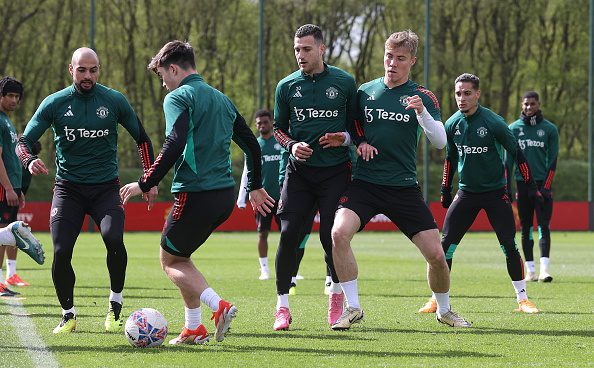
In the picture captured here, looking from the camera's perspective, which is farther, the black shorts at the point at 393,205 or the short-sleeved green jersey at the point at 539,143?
the short-sleeved green jersey at the point at 539,143

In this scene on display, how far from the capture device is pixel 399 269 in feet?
63.4

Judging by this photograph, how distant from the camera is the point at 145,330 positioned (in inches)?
332

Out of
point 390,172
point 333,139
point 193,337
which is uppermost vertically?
point 333,139

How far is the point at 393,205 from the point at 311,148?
85 centimetres

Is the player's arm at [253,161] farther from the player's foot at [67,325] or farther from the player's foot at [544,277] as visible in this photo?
the player's foot at [544,277]

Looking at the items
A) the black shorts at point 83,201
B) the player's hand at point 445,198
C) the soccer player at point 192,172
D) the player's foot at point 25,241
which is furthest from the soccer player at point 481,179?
the player's foot at point 25,241

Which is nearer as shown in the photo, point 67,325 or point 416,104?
point 416,104

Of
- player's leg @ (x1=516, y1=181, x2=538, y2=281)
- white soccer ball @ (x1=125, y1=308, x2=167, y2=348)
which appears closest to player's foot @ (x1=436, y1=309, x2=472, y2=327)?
white soccer ball @ (x1=125, y1=308, x2=167, y2=348)

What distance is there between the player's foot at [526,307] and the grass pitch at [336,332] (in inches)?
5.8

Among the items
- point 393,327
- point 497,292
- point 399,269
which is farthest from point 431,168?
point 393,327

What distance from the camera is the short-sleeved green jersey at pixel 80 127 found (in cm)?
966

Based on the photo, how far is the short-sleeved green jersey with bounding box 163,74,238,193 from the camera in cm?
833

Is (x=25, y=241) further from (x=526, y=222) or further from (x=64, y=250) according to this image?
(x=526, y=222)

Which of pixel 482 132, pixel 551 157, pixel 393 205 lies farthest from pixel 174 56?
pixel 551 157
